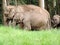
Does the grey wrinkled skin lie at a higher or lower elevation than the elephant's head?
lower

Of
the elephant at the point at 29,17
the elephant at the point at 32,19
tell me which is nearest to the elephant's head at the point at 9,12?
the elephant at the point at 29,17

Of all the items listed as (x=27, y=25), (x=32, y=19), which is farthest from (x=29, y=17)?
(x=27, y=25)

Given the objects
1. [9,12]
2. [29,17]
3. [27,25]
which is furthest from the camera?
[9,12]

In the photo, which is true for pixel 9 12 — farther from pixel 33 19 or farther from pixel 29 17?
pixel 33 19

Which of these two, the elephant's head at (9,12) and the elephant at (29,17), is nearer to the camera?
the elephant at (29,17)

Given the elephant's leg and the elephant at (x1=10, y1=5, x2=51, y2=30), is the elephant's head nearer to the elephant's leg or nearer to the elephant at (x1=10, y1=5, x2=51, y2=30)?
the elephant at (x1=10, y1=5, x2=51, y2=30)

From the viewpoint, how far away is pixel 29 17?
11094mm

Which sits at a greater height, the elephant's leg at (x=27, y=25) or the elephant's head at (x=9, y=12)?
the elephant's head at (x=9, y=12)

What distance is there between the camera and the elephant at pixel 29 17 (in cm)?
1091

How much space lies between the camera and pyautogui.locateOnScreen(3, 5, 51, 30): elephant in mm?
10906

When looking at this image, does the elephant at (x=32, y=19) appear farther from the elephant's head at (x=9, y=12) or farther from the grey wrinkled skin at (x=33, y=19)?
the elephant's head at (x=9, y=12)

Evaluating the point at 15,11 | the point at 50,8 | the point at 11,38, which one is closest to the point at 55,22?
the point at 15,11

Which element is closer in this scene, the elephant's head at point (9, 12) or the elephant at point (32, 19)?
the elephant at point (32, 19)

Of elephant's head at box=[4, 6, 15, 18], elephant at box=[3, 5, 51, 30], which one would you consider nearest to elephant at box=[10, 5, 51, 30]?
elephant at box=[3, 5, 51, 30]
